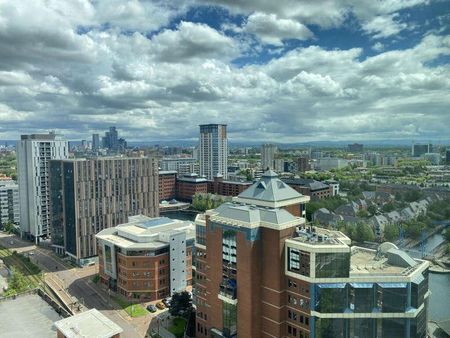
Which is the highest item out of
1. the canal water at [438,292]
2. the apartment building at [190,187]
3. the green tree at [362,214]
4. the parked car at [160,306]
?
the apartment building at [190,187]

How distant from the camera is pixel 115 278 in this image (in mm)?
42531

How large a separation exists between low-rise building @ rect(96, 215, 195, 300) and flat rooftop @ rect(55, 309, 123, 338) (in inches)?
782

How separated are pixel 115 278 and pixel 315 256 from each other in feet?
85.8

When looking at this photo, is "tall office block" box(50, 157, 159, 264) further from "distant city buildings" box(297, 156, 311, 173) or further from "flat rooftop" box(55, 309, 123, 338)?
"distant city buildings" box(297, 156, 311, 173)

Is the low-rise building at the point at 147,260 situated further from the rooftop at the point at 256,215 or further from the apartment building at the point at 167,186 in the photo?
the apartment building at the point at 167,186

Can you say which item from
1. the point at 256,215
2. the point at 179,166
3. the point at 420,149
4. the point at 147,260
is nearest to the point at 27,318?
the point at 256,215

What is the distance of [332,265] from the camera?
25109mm

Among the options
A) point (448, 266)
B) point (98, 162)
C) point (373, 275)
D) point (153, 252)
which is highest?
point (98, 162)

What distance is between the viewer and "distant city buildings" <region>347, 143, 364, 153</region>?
6494 inches

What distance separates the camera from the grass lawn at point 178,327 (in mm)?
33562

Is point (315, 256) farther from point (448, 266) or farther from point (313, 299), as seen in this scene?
point (448, 266)

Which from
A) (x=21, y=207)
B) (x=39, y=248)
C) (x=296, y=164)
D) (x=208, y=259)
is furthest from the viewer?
(x=296, y=164)

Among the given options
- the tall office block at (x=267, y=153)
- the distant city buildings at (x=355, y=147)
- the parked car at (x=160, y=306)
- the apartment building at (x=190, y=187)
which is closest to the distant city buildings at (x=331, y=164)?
the distant city buildings at (x=355, y=147)

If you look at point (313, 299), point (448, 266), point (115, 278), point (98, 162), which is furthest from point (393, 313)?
point (98, 162)
